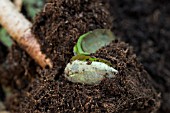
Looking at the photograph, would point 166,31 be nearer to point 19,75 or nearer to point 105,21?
point 105,21

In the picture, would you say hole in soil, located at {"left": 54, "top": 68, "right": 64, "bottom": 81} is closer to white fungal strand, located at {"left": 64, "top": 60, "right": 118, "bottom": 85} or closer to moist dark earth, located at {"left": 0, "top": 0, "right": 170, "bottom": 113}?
moist dark earth, located at {"left": 0, "top": 0, "right": 170, "bottom": 113}

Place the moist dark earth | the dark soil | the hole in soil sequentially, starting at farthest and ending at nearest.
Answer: the dark soil, the hole in soil, the moist dark earth

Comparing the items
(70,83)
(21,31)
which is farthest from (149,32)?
(70,83)

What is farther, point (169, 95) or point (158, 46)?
point (158, 46)

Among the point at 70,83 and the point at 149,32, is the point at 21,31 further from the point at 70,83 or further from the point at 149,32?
the point at 149,32

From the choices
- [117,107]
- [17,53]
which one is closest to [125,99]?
[117,107]

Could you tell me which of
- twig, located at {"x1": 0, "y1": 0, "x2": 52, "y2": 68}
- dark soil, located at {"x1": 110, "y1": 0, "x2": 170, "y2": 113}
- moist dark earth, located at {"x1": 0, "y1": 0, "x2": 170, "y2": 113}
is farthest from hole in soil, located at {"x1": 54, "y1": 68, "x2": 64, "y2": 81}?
dark soil, located at {"x1": 110, "y1": 0, "x2": 170, "y2": 113}

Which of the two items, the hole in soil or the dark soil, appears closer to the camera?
the hole in soil
